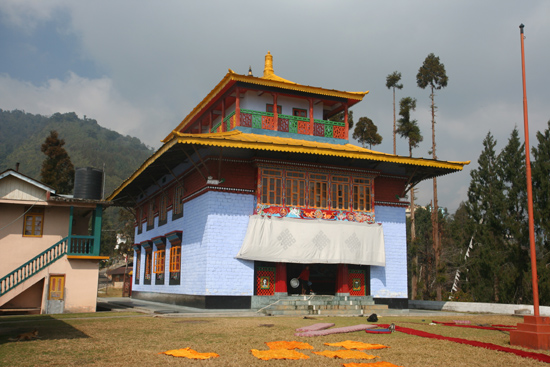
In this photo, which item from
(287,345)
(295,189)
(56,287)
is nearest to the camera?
(287,345)

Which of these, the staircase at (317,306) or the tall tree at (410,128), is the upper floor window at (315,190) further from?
the tall tree at (410,128)

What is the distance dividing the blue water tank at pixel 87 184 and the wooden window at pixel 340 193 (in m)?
9.67

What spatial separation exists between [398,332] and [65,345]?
291 inches

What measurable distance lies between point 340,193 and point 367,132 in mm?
20467

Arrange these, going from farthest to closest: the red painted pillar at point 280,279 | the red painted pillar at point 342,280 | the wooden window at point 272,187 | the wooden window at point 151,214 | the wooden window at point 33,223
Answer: the wooden window at point 151,214 < the red painted pillar at point 342,280 < the wooden window at point 272,187 < the red painted pillar at point 280,279 < the wooden window at point 33,223

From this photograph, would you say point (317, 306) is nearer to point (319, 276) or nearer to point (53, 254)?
point (319, 276)

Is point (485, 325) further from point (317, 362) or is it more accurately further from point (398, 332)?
point (317, 362)

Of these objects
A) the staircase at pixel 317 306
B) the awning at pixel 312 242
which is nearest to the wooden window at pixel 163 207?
the awning at pixel 312 242

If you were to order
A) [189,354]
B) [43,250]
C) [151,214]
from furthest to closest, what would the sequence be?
[151,214], [43,250], [189,354]

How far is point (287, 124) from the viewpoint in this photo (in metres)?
22.6

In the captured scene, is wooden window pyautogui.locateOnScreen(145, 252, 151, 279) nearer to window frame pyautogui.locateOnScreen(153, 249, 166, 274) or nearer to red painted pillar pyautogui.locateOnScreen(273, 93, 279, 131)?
window frame pyautogui.locateOnScreen(153, 249, 166, 274)

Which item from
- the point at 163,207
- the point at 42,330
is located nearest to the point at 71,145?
the point at 163,207

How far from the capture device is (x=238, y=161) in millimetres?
20438

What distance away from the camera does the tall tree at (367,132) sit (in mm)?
40841
